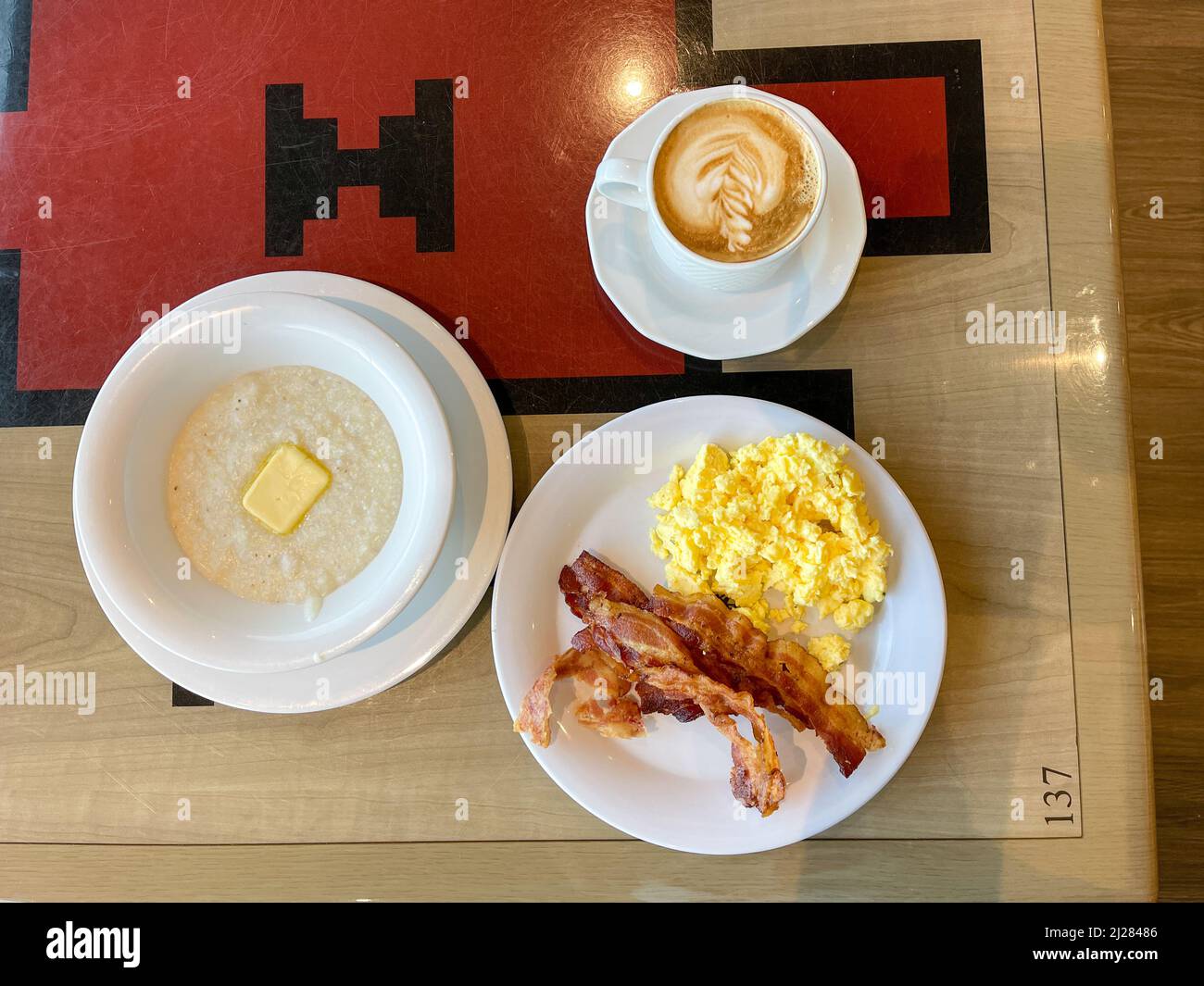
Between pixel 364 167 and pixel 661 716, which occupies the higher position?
pixel 364 167

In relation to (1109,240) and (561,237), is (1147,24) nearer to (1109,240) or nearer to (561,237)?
(1109,240)

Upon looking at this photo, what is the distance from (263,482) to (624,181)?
28.1 inches

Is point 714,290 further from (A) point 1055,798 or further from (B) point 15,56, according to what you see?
(B) point 15,56

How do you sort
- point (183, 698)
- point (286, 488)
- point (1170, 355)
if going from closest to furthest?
1. point (286, 488)
2. point (183, 698)
3. point (1170, 355)

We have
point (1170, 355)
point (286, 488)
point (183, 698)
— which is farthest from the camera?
point (1170, 355)

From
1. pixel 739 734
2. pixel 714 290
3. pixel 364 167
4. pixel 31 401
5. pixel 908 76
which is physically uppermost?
pixel 908 76

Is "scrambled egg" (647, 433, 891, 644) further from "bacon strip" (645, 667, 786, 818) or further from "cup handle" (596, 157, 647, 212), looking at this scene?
"cup handle" (596, 157, 647, 212)

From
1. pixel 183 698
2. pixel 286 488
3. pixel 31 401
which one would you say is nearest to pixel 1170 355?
pixel 286 488

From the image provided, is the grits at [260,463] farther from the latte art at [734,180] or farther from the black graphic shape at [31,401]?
the latte art at [734,180]

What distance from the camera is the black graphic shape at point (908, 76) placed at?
1476 mm

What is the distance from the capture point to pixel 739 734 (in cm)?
131

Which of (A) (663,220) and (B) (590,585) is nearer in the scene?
(A) (663,220)
